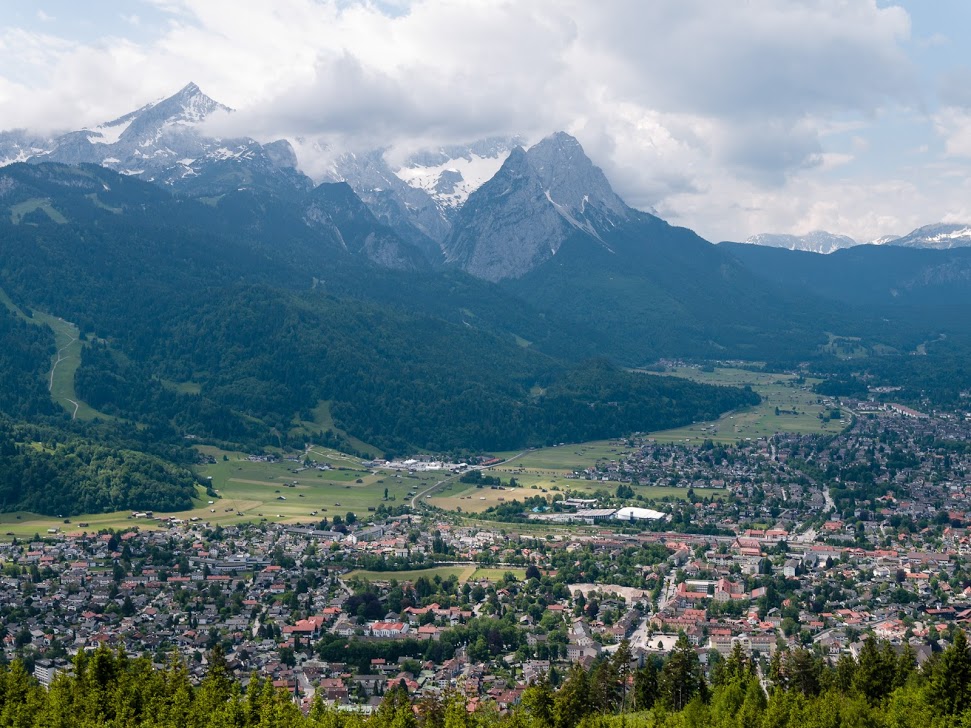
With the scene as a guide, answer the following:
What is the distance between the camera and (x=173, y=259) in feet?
563

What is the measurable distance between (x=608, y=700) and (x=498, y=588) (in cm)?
2274

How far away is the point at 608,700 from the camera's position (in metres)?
46.3

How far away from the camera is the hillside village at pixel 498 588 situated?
2232 inches

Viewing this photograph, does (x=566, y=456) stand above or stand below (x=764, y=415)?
below

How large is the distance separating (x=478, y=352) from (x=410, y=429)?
35613mm

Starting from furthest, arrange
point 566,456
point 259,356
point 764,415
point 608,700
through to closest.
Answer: point 764,415 < point 259,356 < point 566,456 < point 608,700

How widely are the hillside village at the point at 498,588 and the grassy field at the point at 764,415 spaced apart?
35.3 metres

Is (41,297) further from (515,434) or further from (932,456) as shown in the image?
(932,456)

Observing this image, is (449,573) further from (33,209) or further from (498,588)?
(33,209)

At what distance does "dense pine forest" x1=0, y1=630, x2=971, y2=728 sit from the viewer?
1497 inches

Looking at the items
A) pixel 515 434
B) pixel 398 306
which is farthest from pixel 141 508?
pixel 398 306

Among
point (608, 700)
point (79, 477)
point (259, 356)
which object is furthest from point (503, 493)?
point (608, 700)

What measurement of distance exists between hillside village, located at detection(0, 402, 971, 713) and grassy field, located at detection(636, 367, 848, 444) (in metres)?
35.3

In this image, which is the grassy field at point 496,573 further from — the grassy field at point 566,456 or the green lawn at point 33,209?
the green lawn at point 33,209
